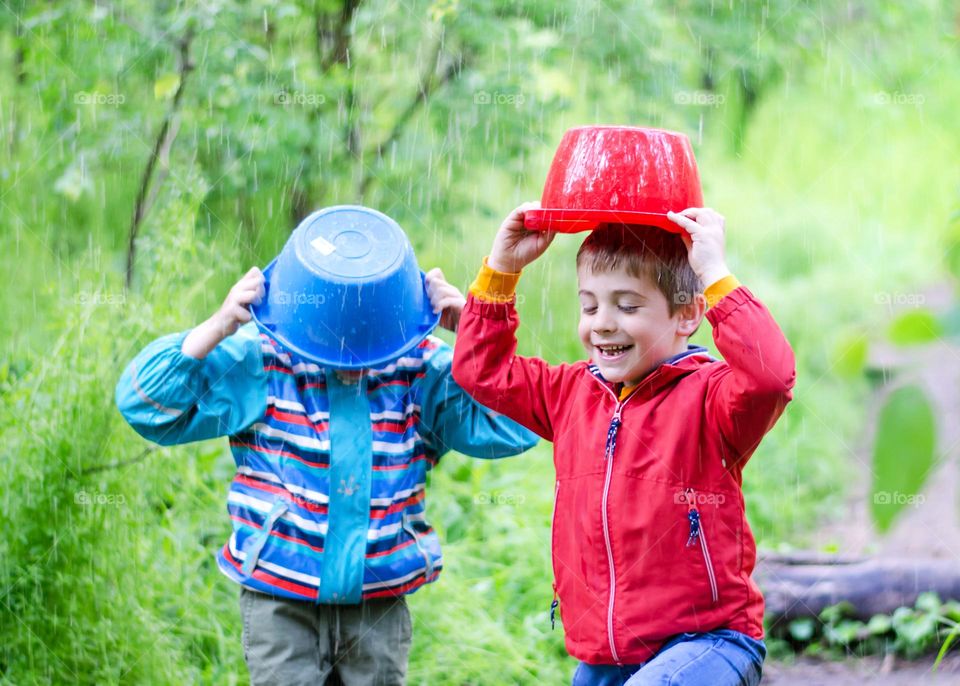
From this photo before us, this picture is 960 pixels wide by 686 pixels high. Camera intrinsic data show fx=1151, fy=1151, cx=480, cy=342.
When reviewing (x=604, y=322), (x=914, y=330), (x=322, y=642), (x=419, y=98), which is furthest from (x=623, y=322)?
Result: (x=419, y=98)

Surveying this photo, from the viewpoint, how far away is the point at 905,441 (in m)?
0.68

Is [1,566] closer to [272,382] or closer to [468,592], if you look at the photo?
[272,382]

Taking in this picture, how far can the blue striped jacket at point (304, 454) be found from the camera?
280 cm

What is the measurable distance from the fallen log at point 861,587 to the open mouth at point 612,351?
2.40 m

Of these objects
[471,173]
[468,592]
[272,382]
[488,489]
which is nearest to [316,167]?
[471,173]

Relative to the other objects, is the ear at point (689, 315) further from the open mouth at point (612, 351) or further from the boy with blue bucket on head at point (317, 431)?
the boy with blue bucket on head at point (317, 431)

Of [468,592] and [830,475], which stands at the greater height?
[468,592]

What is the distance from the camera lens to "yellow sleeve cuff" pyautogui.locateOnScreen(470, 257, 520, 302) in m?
2.73

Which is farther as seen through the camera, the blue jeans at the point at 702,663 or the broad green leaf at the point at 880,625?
the broad green leaf at the point at 880,625

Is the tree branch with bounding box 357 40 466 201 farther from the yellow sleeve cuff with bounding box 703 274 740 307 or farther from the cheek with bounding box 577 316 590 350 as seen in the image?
the yellow sleeve cuff with bounding box 703 274 740 307

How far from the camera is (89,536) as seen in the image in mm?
3605

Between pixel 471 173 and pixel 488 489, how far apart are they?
1.58 m

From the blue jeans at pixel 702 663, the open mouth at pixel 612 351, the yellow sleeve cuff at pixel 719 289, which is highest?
the yellow sleeve cuff at pixel 719 289

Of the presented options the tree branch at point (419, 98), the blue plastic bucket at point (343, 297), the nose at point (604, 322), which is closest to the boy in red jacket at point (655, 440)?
the nose at point (604, 322)
